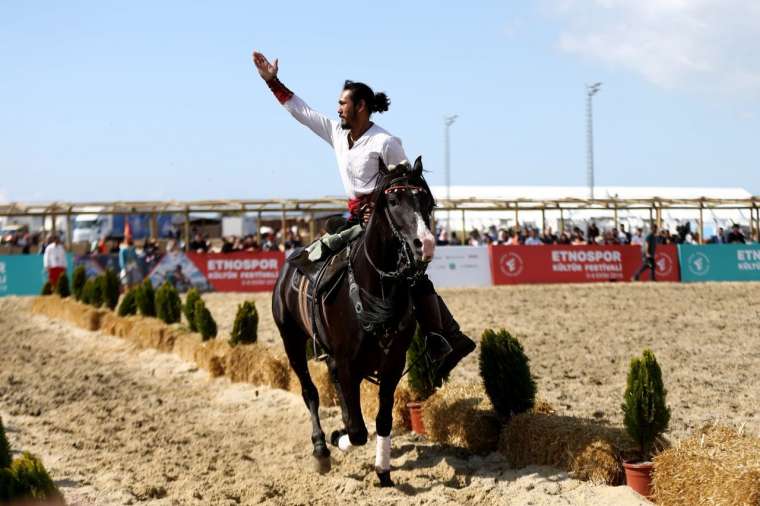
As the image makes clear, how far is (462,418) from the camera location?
24.8 ft

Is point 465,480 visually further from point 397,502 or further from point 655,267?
point 655,267

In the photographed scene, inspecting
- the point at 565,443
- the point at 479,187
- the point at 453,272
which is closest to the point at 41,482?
the point at 565,443

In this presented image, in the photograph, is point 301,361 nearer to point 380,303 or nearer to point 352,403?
point 352,403

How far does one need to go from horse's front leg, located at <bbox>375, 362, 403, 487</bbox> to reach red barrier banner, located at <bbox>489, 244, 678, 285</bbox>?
21.9 metres

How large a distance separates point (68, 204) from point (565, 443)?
2498 cm

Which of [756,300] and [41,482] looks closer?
[41,482]

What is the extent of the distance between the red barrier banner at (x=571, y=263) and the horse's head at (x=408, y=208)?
2249 centimetres

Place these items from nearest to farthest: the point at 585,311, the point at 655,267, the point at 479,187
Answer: the point at 585,311 < the point at 655,267 < the point at 479,187

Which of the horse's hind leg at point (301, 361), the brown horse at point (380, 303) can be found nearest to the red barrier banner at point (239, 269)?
the horse's hind leg at point (301, 361)

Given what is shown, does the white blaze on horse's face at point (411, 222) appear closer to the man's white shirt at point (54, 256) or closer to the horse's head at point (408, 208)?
the horse's head at point (408, 208)

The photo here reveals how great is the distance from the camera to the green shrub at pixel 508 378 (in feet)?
24.2

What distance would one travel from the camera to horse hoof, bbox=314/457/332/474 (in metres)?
7.24

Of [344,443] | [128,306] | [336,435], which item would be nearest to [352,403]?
[344,443]

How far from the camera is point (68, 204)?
2872 centimetres
